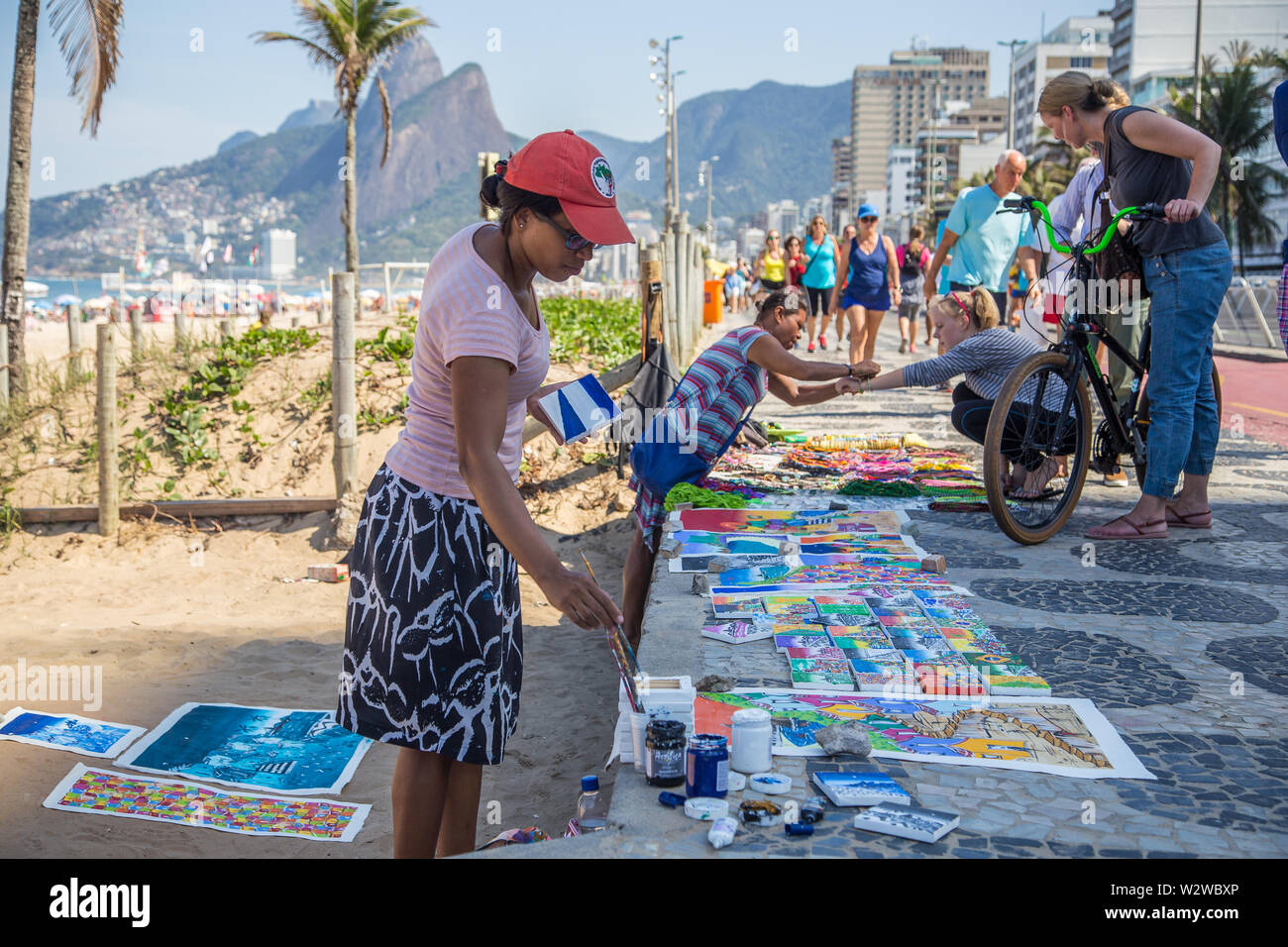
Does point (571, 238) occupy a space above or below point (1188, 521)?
above

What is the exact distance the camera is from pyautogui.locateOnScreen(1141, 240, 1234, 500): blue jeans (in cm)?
473

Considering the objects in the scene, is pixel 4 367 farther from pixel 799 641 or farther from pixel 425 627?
pixel 425 627

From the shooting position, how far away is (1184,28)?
90.8m

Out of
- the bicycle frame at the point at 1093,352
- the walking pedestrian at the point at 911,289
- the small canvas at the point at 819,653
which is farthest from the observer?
the walking pedestrian at the point at 911,289

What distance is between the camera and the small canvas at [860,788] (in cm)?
238

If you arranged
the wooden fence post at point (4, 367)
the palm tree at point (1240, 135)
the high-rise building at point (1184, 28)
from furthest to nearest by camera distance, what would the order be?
the high-rise building at point (1184, 28)
the palm tree at point (1240, 135)
the wooden fence post at point (4, 367)

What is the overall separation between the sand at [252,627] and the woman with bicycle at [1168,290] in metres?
2.62

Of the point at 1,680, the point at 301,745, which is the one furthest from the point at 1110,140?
the point at 1,680

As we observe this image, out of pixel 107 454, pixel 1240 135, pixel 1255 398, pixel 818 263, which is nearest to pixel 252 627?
pixel 107 454

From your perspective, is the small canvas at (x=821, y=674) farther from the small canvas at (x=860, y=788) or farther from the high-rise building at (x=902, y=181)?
the high-rise building at (x=902, y=181)

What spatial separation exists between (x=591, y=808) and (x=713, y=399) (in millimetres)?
2189

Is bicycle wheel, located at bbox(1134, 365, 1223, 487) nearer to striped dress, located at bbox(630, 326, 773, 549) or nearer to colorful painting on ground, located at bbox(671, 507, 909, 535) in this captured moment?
colorful painting on ground, located at bbox(671, 507, 909, 535)

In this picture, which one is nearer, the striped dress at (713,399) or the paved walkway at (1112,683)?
the paved walkway at (1112,683)

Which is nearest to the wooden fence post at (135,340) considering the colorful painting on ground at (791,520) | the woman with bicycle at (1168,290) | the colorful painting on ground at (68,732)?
the colorful painting on ground at (68,732)
